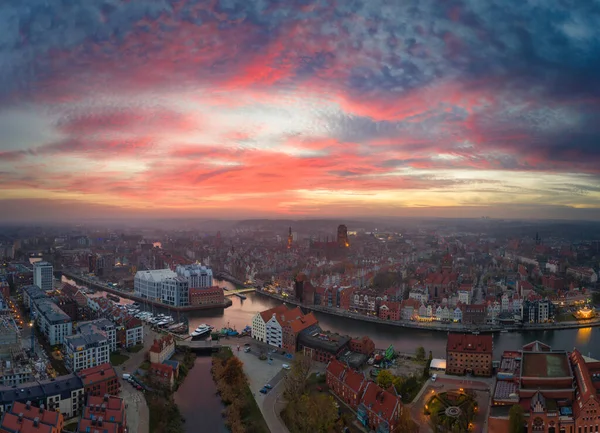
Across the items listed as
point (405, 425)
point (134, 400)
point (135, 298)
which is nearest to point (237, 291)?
point (135, 298)

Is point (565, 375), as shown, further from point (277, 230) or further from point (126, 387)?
point (277, 230)

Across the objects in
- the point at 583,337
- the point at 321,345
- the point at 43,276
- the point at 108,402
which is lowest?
the point at 583,337

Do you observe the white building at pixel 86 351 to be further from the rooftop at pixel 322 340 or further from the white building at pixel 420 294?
the white building at pixel 420 294

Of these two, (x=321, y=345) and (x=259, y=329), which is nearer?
(x=321, y=345)

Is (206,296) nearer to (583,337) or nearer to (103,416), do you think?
(103,416)

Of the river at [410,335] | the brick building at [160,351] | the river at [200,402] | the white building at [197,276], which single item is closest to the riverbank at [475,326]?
the river at [410,335]

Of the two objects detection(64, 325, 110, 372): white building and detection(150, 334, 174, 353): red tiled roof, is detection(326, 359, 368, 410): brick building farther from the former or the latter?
detection(64, 325, 110, 372): white building
